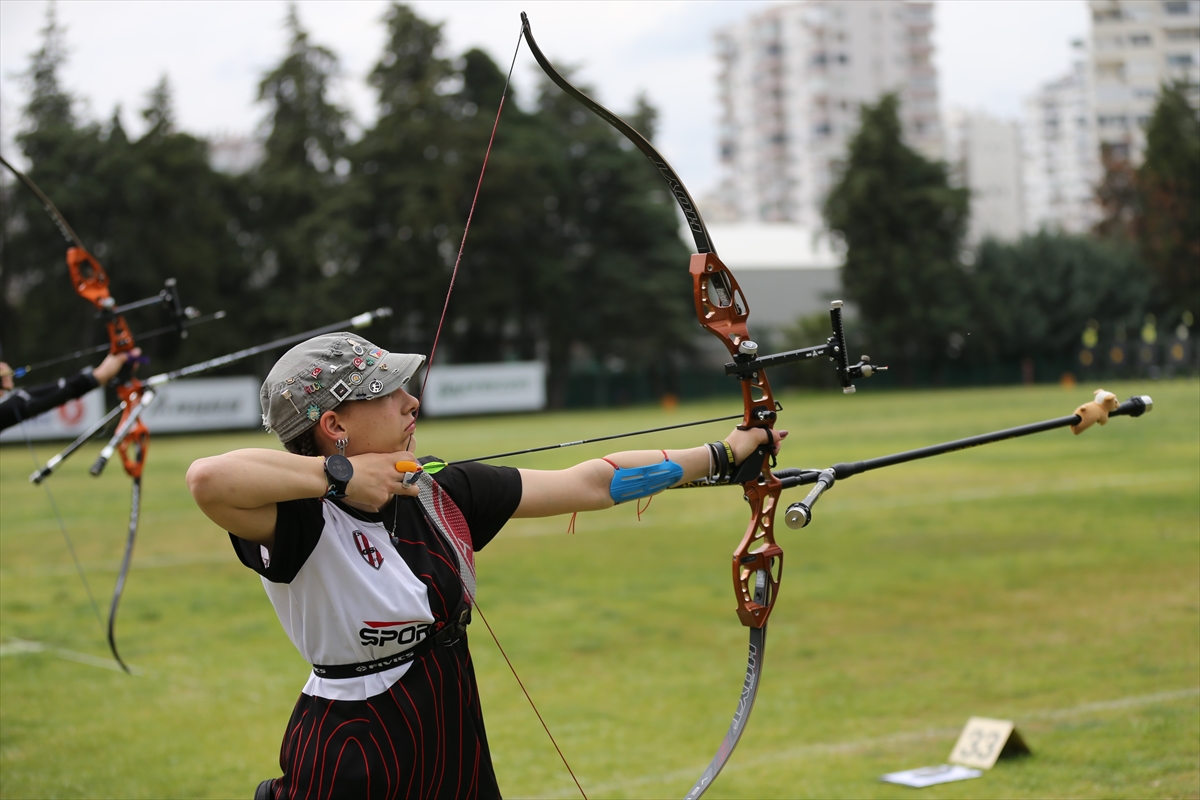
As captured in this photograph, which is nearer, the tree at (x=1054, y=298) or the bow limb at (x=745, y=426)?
the bow limb at (x=745, y=426)

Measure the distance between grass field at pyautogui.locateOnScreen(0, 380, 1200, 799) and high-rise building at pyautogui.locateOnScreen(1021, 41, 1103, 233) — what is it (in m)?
94.6

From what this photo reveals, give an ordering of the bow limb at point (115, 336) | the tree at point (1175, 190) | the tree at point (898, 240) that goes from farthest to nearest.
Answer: the tree at point (898, 240)
the tree at point (1175, 190)
the bow limb at point (115, 336)

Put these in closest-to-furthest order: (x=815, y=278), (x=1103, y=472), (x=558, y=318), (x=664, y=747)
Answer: (x=664, y=747), (x=1103, y=472), (x=558, y=318), (x=815, y=278)

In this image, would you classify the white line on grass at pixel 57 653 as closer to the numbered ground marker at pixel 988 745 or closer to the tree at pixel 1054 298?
the numbered ground marker at pixel 988 745

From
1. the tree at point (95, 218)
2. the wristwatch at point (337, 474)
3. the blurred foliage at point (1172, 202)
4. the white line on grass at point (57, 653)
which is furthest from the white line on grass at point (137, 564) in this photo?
the tree at point (95, 218)

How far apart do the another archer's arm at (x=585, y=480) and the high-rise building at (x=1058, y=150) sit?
10298cm

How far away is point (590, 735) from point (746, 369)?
3.04 m

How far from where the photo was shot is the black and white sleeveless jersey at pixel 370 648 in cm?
218

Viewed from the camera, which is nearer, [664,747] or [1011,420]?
[664,747]

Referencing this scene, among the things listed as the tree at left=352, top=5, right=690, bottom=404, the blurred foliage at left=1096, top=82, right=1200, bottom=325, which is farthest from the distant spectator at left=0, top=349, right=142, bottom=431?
the tree at left=352, top=5, right=690, bottom=404

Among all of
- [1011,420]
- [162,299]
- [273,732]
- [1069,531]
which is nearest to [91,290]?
[162,299]

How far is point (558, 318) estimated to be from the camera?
4319 cm

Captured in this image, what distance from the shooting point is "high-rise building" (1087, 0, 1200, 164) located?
76125 mm

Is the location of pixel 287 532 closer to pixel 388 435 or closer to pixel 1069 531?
pixel 388 435
